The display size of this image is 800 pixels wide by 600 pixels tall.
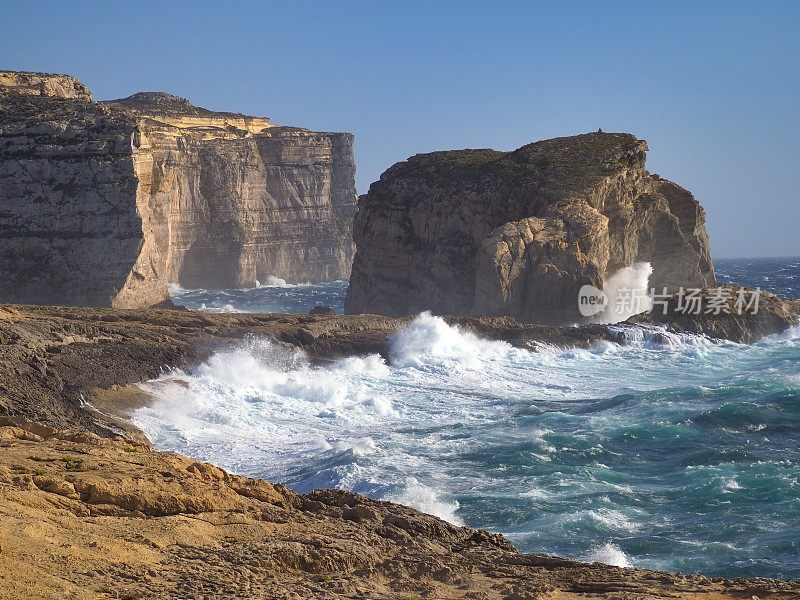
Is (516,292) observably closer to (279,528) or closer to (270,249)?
(279,528)

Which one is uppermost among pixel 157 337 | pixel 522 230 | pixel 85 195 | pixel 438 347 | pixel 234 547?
pixel 85 195

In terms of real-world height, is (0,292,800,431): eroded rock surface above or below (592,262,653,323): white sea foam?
below

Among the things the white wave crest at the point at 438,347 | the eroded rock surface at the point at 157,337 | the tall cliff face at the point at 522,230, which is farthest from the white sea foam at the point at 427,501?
the tall cliff face at the point at 522,230

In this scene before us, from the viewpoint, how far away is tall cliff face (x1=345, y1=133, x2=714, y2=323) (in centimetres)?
4703

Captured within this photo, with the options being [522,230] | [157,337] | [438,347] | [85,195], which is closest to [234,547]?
[157,337]

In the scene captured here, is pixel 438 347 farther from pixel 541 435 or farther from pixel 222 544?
pixel 222 544

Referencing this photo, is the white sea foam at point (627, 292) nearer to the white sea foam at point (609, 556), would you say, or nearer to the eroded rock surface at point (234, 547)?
the white sea foam at point (609, 556)

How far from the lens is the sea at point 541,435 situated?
17.5m

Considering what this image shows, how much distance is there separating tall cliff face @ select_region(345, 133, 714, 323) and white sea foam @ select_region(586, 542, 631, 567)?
30.1m

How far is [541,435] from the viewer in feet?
82.5

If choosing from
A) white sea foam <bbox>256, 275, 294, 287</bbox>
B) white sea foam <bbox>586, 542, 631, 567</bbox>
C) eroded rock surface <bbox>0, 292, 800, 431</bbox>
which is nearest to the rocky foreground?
white sea foam <bbox>586, 542, 631, 567</bbox>

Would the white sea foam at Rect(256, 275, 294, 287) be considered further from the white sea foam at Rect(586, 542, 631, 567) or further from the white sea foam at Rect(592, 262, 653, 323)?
the white sea foam at Rect(586, 542, 631, 567)

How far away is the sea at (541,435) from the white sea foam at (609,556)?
4 cm

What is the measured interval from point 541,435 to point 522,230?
22.8m
